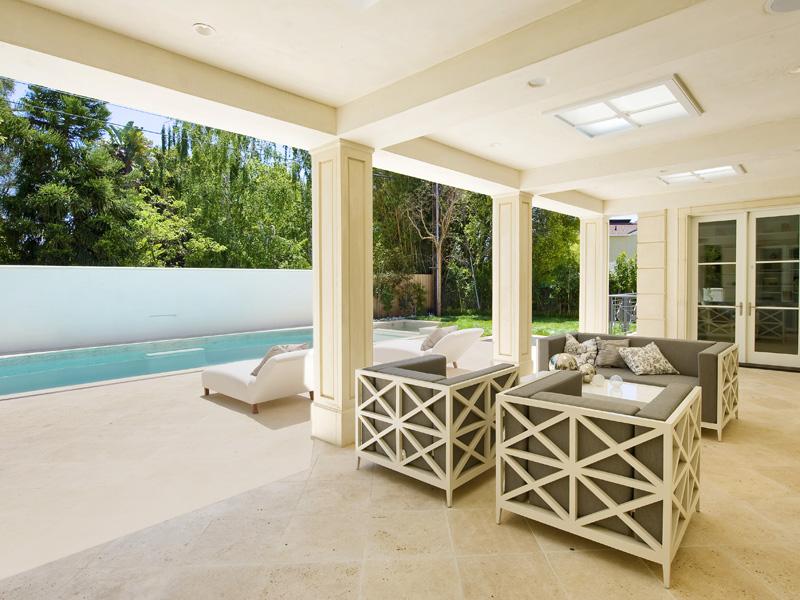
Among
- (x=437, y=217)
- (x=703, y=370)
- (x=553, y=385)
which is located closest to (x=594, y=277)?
(x=703, y=370)

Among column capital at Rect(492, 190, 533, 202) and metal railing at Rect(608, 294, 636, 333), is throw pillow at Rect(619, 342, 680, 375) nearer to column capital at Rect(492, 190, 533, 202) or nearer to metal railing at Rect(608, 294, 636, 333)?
column capital at Rect(492, 190, 533, 202)

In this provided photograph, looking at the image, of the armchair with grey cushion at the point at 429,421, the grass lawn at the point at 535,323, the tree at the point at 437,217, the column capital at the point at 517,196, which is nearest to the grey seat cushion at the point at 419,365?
the armchair with grey cushion at the point at 429,421

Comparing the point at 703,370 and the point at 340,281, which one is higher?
the point at 340,281

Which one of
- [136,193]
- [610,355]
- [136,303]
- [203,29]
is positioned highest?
[136,193]

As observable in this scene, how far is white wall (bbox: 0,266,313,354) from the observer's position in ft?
28.5

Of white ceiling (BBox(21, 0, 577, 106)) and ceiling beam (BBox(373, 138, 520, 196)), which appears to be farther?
ceiling beam (BBox(373, 138, 520, 196))

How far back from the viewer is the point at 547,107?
3.68 m

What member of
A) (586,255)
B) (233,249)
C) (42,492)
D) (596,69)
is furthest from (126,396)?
(233,249)

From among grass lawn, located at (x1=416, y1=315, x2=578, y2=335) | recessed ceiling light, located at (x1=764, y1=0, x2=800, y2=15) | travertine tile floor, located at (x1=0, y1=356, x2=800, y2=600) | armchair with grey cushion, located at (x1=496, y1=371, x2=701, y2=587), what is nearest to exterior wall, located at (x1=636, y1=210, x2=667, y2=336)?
travertine tile floor, located at (x1=0, y1=356, x2=800, y2=600)

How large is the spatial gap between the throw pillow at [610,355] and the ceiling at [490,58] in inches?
79.6

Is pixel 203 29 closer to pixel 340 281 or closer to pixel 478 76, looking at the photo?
pixel 478 76

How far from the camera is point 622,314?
31.3 feet

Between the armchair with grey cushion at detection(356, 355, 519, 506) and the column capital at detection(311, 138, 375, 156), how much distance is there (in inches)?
73.2

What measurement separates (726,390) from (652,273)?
4126 mm
